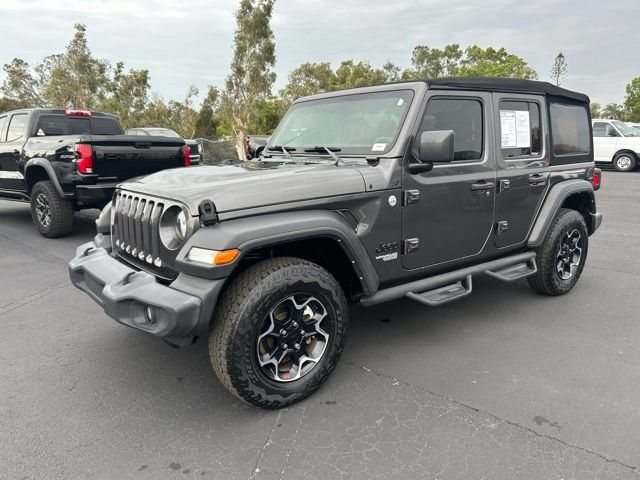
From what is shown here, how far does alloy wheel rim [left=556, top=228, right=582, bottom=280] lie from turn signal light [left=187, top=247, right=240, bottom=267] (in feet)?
10.8

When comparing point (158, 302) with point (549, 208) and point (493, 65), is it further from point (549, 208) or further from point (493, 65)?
point (493, 65)

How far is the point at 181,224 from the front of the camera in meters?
2.61

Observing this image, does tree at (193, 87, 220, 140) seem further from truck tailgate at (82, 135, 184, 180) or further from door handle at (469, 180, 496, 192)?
door handle at (469, 180, 496, 192)

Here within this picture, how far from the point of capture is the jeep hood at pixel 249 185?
8.38 ft

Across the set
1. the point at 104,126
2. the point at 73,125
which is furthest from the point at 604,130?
the point at 73,125

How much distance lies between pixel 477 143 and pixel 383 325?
1.62 metres

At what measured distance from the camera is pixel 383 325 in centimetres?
391

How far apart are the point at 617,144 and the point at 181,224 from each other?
740 inches

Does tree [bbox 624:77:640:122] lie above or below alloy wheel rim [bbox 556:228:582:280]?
above

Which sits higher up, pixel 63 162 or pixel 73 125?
pixel 73 125

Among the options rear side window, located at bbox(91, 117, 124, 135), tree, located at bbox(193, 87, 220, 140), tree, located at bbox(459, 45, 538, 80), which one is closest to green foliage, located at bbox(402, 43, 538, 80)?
tree, located at bbox(459, 45, 538, 80)

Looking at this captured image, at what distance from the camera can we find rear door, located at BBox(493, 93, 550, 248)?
12.5 ft

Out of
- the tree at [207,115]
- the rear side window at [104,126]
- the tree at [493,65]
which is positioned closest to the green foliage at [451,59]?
the tree at [493,65]

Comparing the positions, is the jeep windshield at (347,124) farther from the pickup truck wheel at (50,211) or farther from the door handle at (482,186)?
the pickup truck wheel at (50,211)
